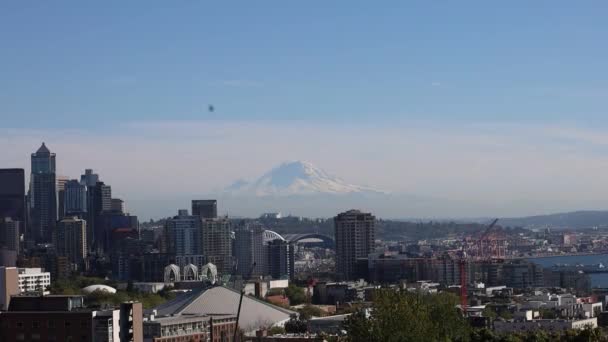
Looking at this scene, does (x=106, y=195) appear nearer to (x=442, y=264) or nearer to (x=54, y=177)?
(x=54, y=177)

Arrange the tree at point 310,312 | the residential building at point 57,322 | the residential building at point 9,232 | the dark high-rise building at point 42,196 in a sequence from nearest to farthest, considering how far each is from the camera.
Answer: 1. the residential building at point 57,322
2. the tree at point 310,312
3. the residential building at point 9,232
4. the dark high-rise building at point 42,196

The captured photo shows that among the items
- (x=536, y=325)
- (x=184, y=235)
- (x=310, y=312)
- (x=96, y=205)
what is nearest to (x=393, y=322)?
(x=536, y=325)

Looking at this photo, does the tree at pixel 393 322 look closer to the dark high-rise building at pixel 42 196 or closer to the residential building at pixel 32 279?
the residential building at pixel 32 279

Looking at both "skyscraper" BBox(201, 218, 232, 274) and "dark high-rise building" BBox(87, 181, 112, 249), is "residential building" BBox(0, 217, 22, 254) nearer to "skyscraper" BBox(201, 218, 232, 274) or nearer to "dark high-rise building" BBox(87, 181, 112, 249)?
"dark high-rise building" BBox(87, 181, 112, 249)

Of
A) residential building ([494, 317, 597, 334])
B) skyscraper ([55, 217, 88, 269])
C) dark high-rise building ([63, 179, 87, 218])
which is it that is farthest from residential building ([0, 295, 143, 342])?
dark high-rise building ([63, 179, 87, 218])

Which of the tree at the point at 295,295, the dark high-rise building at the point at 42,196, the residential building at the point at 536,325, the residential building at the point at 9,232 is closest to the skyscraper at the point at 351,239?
the tree at the point at 295,295
